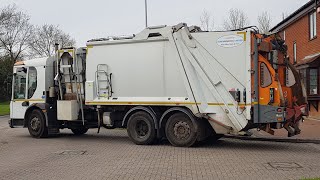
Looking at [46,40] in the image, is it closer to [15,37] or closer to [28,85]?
[15,37]

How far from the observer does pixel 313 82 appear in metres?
21.2

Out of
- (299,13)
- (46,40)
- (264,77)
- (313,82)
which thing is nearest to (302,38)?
(299,13)

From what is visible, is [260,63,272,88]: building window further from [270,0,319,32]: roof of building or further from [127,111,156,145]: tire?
[270,0,319,32]: roof of building

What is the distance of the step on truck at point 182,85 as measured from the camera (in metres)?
11.0

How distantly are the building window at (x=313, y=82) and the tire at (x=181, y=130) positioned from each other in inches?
451

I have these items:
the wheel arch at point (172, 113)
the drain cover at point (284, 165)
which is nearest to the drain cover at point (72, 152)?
the wheel arch at point (172, 113)

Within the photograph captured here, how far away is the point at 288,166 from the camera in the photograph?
9000mm

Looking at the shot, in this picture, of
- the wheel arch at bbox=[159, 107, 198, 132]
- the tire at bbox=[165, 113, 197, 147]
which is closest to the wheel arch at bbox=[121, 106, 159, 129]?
the wheel arch at bbox=[159, 107, 198, 132]

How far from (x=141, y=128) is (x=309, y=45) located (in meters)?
13.5

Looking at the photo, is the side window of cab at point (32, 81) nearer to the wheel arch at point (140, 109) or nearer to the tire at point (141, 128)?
the wheel arch at point (140, 109)

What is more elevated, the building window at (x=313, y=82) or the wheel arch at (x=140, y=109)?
the building window at (x=313, y=82)

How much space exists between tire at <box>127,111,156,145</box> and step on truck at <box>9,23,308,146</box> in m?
0.03

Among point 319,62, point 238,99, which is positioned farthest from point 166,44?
point 319,62

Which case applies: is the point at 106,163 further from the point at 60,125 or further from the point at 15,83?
the point at 15,83
